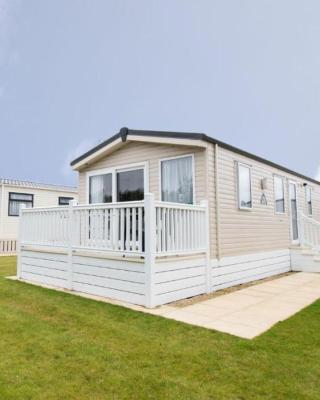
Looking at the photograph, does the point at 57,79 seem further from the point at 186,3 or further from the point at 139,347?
the point at 139,347

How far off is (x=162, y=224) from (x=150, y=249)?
0.53 meters

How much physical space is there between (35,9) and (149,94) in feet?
25.7

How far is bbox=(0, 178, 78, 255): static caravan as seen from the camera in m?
16.0

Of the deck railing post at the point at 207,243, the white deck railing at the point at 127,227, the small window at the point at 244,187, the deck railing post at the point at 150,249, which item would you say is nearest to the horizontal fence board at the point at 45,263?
the white deck railing at the point at 127,227

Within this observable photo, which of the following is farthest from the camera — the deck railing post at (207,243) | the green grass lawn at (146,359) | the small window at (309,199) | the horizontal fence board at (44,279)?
the small window at (309,199)

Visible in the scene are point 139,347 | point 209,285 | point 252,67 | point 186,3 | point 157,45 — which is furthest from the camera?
point 157,45

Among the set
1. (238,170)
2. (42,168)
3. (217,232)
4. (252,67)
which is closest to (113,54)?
(252,67)

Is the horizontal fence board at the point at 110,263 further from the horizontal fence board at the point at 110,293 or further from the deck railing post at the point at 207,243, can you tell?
the deck railing post at the point at 207,243

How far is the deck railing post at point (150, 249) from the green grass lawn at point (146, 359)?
1.29 ft

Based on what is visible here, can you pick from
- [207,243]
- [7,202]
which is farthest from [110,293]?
[7,202]

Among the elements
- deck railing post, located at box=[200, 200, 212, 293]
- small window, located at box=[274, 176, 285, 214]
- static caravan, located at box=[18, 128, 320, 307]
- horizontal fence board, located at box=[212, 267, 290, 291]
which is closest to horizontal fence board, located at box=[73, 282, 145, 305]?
static caravan, located at box=[18, 128, 320, 307]

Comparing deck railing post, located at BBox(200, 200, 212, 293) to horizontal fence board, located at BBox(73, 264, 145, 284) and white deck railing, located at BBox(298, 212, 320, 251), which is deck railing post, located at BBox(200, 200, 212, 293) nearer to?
horizontal fence board, located at BBox(73, 264, 145, 284)

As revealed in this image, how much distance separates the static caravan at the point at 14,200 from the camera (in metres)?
16.0

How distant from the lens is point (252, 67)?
16031 millimetres
